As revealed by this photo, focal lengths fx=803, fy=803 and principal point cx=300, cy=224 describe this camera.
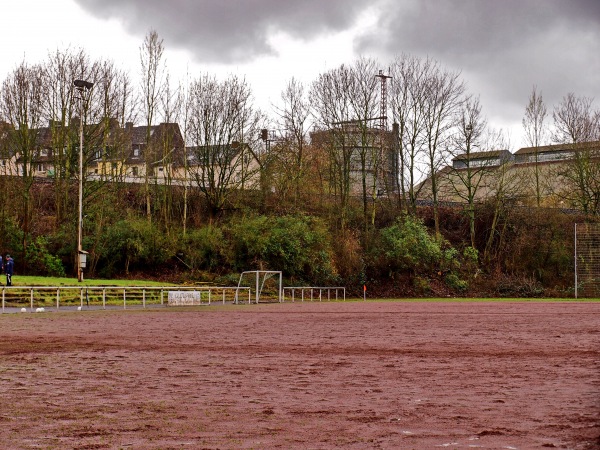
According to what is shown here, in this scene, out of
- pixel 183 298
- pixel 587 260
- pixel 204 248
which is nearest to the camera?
pixel 183 298

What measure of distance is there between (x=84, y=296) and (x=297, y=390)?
83.9 feet

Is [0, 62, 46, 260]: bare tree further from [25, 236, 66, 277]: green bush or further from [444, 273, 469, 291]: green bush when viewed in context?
[444, 273, 469, 291]: green bush

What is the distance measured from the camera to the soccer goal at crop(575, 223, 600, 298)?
54.2 meters

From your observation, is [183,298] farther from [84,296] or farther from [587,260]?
[587,260]

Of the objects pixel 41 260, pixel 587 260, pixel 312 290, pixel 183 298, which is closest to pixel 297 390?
pixel 183 298

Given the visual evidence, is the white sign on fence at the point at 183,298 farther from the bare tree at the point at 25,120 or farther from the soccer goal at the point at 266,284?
the bare tree at the point at 25,120

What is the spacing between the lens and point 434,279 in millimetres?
58906

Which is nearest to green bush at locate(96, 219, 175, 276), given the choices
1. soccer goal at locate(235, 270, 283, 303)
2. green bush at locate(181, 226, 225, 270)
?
green bush at locate(181, 226, 225, 270)

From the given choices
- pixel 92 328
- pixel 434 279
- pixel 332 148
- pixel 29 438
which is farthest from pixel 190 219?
pixel 29 438

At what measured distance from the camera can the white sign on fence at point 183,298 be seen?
118 feet

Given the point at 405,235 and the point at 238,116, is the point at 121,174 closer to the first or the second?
the point at 238,116

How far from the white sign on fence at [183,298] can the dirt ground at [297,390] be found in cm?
1655

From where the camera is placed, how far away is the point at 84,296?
33656 mm

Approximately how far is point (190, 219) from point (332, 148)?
11.9m
